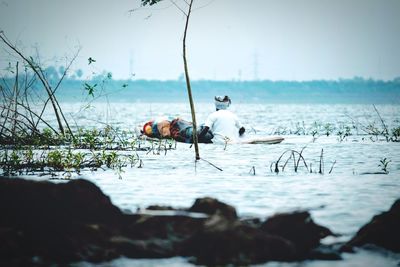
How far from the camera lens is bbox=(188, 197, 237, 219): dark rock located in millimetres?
4055

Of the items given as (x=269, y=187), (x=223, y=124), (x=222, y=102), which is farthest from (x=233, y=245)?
(x=222, y=102)

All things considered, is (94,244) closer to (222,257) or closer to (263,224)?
(222,257)

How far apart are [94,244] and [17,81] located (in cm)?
817

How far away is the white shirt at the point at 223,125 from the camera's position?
13141 mm

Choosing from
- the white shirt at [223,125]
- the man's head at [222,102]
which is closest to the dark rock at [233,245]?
the white shirt at [223,125]

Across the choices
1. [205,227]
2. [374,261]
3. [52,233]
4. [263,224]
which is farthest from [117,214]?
[374,261]

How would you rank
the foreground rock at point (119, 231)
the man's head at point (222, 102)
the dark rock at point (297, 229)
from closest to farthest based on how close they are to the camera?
1. the foreground rock at point (119, 231)
2. the dark rock at point (297, 229)
3. the man's head at point (222, 102)

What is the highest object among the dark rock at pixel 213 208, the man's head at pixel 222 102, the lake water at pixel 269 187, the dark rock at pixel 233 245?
the man's head at pixel 222 102

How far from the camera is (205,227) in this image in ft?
11.8

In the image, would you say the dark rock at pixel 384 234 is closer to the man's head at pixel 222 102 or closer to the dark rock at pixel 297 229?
the dark rock at pixel 297 229

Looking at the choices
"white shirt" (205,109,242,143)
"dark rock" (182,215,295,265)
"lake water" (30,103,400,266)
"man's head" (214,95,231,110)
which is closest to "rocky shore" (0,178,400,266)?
"dark rock" (182,215,295,265)

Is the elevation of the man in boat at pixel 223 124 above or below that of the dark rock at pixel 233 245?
above

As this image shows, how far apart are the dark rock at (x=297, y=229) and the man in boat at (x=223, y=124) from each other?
30.3ft

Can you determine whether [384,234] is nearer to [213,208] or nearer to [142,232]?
[213,208]
